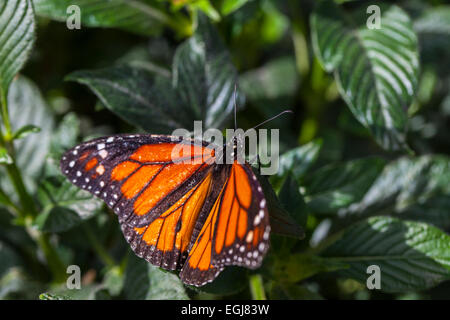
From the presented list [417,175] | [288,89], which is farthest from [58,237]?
[417,175]

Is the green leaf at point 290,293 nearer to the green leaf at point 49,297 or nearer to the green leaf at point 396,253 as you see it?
the green leaf at point 396,253

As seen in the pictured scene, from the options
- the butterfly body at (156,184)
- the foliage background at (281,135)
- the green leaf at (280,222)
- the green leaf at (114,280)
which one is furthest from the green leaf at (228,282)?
the green leaf at (114,280)

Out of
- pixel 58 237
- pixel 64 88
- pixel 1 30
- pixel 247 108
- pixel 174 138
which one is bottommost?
pixel 58 237

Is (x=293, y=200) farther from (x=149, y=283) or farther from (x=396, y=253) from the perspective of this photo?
(x=149, y=283)

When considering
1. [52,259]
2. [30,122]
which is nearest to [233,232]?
[52,259]

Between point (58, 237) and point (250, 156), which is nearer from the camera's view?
point (250, 156)

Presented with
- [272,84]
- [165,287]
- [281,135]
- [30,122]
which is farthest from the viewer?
[272,84]
